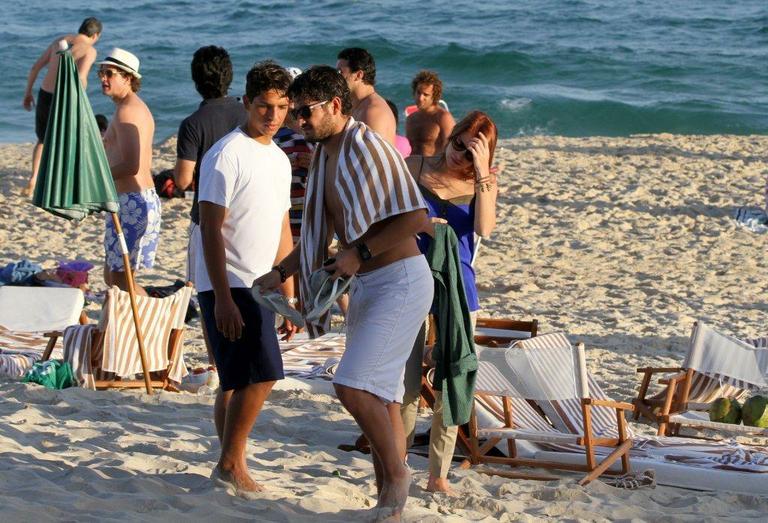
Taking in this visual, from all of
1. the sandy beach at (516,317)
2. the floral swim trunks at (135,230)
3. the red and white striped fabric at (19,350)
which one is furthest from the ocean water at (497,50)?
the floral swim trunks at (135,230)

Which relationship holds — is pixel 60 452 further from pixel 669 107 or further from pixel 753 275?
pixel 669 107

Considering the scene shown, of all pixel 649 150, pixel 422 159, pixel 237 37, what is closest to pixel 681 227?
pixel 649 150

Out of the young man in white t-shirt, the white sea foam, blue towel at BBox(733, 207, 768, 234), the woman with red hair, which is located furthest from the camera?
the white sea foam

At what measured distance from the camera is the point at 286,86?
3889 millimetres

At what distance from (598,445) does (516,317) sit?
3.07 m

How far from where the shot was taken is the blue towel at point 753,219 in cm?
998

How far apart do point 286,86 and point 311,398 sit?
209 centimetres

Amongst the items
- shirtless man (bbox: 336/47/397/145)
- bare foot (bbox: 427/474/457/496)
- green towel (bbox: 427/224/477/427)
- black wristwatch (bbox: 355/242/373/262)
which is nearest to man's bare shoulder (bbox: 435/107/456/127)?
shirtless man (bbox: 336/47/397/145)

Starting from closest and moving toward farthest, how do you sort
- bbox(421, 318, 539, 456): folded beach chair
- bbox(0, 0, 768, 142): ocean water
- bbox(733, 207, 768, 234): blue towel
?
bbox(421, 318, 539, 456): folded beach chair, bbox(733, 207, 768, 234): blue towel, bbox(0, 0, 768, 142): ocean water

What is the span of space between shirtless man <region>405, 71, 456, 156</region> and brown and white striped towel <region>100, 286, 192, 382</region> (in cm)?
223

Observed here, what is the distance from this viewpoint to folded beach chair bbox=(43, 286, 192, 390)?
5.59m

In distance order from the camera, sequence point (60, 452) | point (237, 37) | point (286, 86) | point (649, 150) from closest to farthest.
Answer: point (286, 86) → point (60, 452) → point (649, 150) → point (237, 37)

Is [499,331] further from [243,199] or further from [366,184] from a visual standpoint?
[366,184]

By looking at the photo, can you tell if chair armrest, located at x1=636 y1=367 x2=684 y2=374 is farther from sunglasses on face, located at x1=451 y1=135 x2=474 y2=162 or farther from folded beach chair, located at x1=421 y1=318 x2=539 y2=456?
sunglasses on face, located at x1=451 y1=135 x2=474 y2=162
